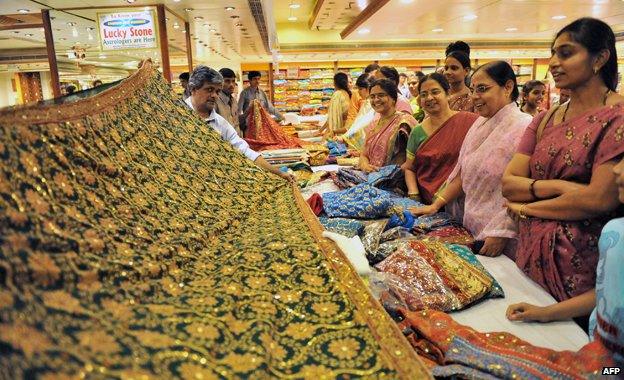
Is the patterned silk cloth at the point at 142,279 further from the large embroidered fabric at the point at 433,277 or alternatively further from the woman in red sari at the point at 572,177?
the woman in red sari at the point at 572,177

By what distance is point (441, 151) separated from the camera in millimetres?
2629

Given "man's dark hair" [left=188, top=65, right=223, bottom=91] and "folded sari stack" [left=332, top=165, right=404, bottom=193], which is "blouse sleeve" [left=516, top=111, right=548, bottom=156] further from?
"man's dark hair" [left=188, top=65, right=223, bottom=91]

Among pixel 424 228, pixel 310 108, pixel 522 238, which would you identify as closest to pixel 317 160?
pixel 424 228

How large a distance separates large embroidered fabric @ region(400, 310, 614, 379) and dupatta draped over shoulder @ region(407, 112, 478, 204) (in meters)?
1.53

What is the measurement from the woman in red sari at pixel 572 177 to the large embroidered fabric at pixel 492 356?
12.9 inches

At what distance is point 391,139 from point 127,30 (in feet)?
15.0

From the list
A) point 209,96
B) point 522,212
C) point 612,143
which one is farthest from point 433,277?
point 209,96

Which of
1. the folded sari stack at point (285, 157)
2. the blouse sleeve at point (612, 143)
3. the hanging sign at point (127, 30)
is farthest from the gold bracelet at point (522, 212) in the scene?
the hanging sign at point (127, 30)

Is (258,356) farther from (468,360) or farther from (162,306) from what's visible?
(468,360)

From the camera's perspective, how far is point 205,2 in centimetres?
634

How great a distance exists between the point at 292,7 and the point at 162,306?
10841 mm

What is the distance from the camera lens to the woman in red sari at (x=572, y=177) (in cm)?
138

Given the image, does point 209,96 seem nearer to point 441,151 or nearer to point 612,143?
point 441,151

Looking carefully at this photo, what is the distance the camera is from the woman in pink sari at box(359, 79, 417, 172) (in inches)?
127
